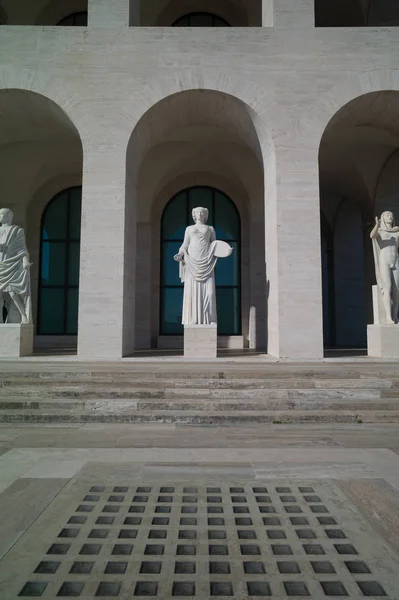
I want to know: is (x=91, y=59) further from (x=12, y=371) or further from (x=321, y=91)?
(x=12, y=371)

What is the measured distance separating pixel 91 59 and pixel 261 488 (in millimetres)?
9427

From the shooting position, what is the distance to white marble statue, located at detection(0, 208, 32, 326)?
855 cm

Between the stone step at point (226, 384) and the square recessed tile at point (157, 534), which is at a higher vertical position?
the stone step at point (226, 384)

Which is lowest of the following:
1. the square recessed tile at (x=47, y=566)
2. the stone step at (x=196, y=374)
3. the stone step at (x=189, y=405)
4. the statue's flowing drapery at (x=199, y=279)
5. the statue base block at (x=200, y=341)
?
the square recessed tile at (x=47, y=566)

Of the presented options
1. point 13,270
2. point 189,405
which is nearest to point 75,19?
point 13,270

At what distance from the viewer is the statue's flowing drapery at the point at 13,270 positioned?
854 cm

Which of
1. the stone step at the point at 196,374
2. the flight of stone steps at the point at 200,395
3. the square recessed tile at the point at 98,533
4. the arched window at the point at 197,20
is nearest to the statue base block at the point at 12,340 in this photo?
the flight of stone steps at the point at 200,395

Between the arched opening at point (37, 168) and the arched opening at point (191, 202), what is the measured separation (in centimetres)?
232

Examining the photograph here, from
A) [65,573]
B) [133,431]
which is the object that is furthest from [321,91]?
[65,573]

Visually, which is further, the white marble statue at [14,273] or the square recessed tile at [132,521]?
the white marble statue at [14,273]

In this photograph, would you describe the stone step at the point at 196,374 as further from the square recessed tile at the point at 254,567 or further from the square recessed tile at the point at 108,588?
the square recessed tile at the point at 108,588

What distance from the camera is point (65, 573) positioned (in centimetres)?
184

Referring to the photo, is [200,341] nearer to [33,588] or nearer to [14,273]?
[14,273]

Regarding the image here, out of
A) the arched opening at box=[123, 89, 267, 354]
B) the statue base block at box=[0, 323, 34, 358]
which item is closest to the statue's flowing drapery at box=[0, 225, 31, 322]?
the statue base block at box=[0, 323, 34, 358]
